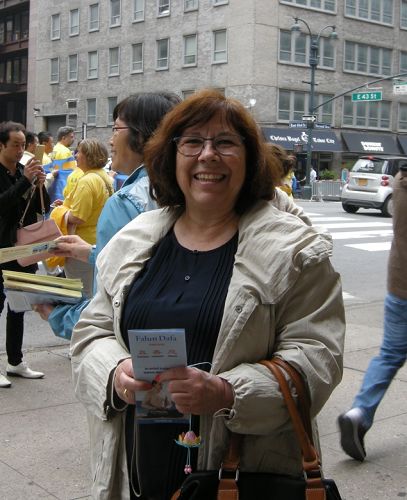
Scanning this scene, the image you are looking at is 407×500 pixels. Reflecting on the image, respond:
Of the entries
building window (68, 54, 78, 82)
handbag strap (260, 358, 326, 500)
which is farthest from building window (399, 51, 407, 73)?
handbag strap (260, 358, 326, 500)

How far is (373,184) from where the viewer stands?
2291 centimetres

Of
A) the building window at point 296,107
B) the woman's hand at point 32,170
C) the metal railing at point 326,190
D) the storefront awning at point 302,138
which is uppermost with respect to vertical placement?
the building window at point 296,107

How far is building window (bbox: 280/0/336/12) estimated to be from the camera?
44375 mm

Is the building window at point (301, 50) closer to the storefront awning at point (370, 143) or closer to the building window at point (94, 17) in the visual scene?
the storefront awning at point (370, 143)

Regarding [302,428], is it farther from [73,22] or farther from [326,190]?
[73,22]

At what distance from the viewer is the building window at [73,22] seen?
54.0 meters

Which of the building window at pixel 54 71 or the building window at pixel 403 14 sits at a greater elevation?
the building window at pixel 403 14

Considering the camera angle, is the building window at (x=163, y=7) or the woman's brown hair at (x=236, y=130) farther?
the building window at (x=163, y=7)

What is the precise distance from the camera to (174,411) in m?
2.10

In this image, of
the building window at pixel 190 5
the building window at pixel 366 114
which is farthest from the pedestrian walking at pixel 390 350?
the building window at pixel 366 114

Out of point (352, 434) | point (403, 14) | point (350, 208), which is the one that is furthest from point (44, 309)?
point (403, 14)

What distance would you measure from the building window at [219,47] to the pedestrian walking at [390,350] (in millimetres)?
40532

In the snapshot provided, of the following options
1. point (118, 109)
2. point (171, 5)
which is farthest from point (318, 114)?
point (118, 109)

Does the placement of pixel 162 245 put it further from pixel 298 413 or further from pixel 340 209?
pixel 340 209
